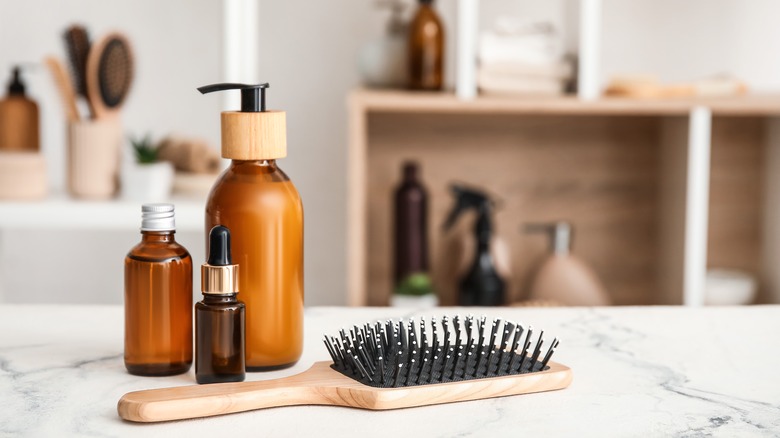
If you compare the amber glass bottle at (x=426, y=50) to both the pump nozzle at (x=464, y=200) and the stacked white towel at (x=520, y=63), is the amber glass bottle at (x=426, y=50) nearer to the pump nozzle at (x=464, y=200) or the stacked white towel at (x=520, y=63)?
the stacked white towel at (x=520, y=63)

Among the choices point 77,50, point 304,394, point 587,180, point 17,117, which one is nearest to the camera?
point 304,394

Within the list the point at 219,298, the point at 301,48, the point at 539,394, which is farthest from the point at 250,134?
the point at 301,48

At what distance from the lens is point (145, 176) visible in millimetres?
1873

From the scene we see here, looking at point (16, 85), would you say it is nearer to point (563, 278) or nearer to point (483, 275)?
point (483, 275)

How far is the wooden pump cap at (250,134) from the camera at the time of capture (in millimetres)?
741

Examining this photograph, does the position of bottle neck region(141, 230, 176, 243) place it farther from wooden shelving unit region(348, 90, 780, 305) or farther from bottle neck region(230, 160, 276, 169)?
wooden shelving unit region(348, 90, 780, 305)

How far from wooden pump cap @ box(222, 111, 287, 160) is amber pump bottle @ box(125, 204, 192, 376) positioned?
71 mm

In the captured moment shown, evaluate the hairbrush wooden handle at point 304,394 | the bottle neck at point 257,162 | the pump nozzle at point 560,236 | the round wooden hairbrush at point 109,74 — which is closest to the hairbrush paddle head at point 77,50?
the round wooden hairbrush at point 109,74

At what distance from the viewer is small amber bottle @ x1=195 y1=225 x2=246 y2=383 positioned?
69 centimetres

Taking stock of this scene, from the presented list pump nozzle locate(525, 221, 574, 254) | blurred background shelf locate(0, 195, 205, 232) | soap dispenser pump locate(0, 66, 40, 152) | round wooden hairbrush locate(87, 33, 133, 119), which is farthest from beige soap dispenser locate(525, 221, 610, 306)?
soap dispenser pump locate(0, 66, 40, 152)

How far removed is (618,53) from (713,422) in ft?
6.01

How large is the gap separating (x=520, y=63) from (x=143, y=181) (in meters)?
0.83

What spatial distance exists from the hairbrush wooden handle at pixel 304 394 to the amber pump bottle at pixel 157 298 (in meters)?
0.09

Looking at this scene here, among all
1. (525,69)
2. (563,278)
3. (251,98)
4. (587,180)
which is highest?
(525,69)
